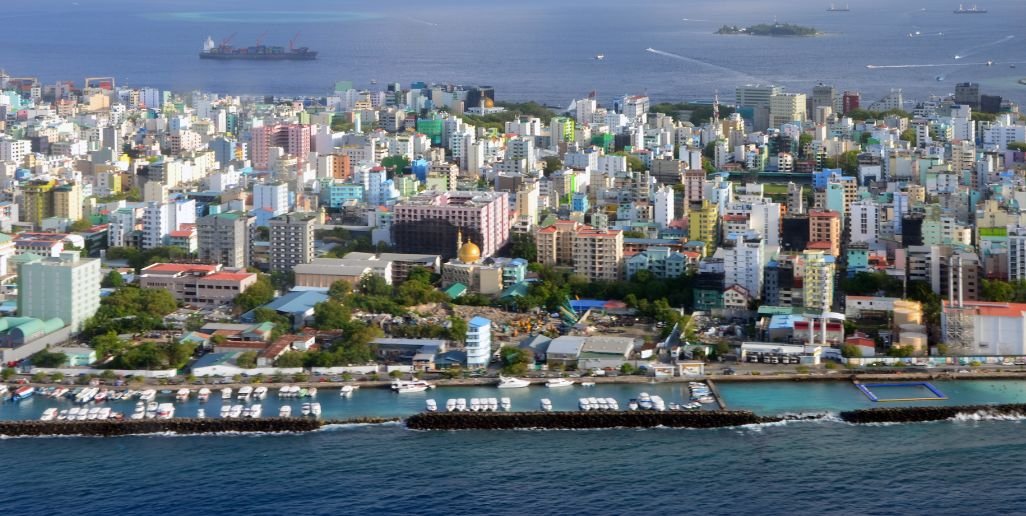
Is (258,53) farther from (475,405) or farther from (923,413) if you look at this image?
(923,413)

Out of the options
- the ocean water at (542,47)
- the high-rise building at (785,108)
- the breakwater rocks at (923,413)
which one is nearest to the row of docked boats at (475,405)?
the breakwater rocks at (923,413)

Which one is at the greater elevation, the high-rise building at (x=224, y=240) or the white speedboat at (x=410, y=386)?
the high-rise building at (x=224, y=240)

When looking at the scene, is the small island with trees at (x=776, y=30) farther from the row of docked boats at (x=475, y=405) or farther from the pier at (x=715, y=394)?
the row of docked boats at (x=475, y=405)

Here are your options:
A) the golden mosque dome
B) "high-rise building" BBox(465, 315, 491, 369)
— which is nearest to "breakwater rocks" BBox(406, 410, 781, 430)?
"high-rise building" BBox(465, 315, 491, 369)

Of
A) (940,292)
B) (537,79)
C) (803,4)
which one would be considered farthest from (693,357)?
(803,4)

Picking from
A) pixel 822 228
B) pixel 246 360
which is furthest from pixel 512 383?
pixel 822 228
